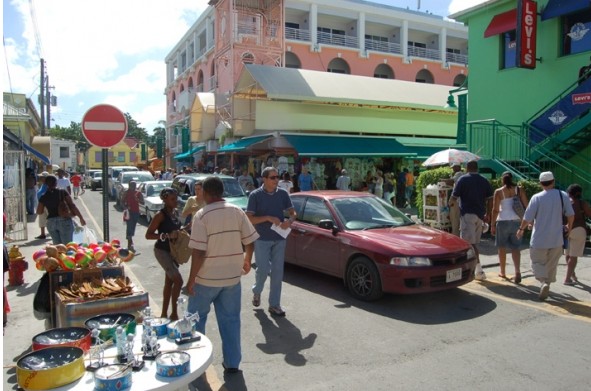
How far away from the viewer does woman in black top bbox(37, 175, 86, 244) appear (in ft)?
24.9

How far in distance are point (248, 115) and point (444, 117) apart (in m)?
10.5

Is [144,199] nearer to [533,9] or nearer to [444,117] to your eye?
[533,9]

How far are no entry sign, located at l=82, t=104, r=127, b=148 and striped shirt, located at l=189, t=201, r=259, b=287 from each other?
8.36 feet

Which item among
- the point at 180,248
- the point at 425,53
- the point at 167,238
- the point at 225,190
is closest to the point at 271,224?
the point at 180,248

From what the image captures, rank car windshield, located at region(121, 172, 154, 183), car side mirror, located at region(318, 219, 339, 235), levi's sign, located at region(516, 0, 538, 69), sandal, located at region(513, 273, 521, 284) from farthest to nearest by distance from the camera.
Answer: car windshield, located at region(121, 172, 154, 183) < levi's sign, located at region(516, 0, 538, 69) < sandal, located at region(513, 273, 521, 284) < car side mirror, located at region(318, 219, 339, 235)

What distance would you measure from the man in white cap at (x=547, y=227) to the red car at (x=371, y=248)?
0.86 m

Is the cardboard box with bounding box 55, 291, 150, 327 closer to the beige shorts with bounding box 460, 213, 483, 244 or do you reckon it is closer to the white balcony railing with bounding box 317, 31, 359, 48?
the beige shorts with bounding box 460, 213, 483, 244

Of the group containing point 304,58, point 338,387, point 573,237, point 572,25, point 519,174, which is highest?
point 304,58

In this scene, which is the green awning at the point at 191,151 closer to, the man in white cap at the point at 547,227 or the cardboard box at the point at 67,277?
the man in white cap at the point at 547,227

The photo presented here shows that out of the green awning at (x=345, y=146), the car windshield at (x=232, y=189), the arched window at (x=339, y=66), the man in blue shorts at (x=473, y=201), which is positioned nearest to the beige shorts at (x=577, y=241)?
the man in blue shorts at (x=473, y=201)

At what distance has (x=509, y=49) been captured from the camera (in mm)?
15547

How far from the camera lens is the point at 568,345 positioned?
4.98m

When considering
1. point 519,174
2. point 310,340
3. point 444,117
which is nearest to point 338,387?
point 310,340

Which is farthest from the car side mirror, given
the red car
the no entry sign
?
the no entry sign
